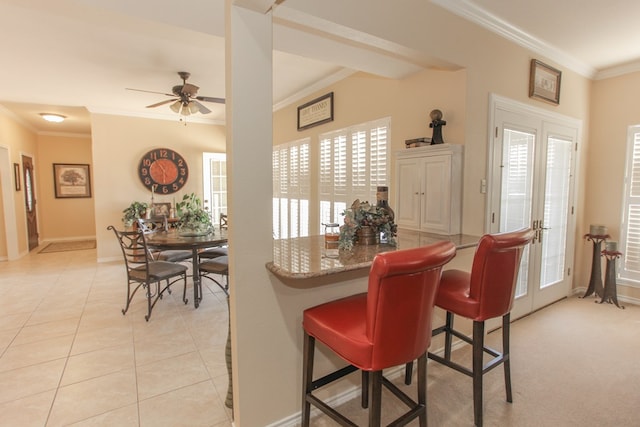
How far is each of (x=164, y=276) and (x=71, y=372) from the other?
1.17 meters

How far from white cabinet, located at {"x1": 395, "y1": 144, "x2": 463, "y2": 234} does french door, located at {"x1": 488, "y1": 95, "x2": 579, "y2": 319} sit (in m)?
0.52

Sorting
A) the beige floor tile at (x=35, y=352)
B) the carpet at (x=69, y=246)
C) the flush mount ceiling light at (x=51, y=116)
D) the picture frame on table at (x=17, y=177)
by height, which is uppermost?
the flush mount ceiling light at (x=51, y=116)

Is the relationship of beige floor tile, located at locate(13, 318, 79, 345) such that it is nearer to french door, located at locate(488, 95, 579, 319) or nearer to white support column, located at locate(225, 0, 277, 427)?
white support column, located at locate(225, 0, 277, 427)

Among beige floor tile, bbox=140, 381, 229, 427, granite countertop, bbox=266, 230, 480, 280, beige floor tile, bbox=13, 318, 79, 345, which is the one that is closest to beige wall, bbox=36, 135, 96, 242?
beige floor tile, bbox=13, 318, 79, 345

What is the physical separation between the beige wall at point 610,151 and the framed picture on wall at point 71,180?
10.1 m

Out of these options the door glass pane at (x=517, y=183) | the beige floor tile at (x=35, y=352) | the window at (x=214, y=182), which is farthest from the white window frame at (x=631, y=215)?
the window at (x=214, y=182)

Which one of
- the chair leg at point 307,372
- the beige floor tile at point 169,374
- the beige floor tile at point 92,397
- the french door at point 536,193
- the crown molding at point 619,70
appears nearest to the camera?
the chair leg at point 307,372

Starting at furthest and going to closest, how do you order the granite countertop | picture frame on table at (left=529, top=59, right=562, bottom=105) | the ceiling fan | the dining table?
the ceiling fan, the dining table, picture frame on table at (left=529, top=59, right=562, bottom=105), the granite countertop

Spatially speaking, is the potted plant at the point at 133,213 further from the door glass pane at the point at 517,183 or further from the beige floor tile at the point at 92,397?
the door glass pane at the point at 517,183

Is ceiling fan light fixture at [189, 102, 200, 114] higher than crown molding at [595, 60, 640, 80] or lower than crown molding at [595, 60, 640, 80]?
lower

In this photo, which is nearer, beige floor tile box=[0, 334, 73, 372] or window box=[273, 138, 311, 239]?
beige floor tile box=[0, 334, 73, 372]

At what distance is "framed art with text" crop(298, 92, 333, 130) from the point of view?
13.4 feet

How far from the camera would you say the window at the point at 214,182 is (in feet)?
21.4

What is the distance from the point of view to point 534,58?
9.93 feet
